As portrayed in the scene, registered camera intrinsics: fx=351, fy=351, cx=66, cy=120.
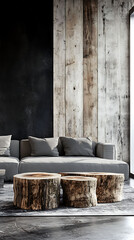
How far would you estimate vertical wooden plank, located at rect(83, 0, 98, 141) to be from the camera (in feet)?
20.7

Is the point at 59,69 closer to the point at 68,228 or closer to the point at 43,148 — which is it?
the point at 43,148

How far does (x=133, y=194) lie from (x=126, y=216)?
110cm

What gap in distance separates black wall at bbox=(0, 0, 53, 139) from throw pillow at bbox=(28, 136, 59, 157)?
2.12ft

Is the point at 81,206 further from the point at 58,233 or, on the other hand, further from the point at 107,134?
the point at 107,134

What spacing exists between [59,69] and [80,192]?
343 centimetres

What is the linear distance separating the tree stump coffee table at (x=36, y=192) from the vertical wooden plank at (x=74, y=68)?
306cm

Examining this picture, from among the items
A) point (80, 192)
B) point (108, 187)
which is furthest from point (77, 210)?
point (108, 187)

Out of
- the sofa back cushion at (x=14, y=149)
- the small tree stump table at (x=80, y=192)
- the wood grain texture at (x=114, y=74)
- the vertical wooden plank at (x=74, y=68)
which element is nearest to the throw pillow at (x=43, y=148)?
the sofa back cushion at (x=14, y=149)

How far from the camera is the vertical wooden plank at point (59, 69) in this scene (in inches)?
246

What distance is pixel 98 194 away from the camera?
3598mm

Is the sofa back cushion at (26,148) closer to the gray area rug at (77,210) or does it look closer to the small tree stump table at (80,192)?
the gray area rug at (77,210)

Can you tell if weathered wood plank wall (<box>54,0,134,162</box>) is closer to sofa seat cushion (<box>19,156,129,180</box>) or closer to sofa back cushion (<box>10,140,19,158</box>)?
sofa back cushion (<box>10,140,19,158</box>)

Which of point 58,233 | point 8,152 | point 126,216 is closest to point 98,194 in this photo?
point 126,216

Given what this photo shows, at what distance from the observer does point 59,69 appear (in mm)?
6297
